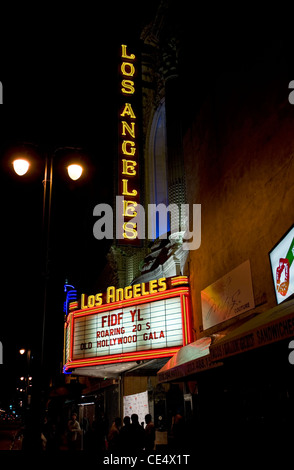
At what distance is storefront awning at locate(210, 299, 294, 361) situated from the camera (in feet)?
15.0

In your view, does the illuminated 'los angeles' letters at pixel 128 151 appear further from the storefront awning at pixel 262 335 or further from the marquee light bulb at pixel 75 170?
the storefront awning at pixel 262 335

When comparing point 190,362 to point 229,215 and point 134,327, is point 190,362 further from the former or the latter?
point 134,327

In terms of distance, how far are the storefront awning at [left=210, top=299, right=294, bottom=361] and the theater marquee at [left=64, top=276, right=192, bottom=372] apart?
6066mm

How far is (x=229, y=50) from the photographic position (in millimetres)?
10188

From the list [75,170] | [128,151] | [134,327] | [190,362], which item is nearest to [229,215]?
[190,362]

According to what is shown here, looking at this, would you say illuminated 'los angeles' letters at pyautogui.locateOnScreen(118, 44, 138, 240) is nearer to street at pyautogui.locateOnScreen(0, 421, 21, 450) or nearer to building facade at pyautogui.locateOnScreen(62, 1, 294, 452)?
building facade at pyautogui.locateOnScreen(62, 1, 294, 452)

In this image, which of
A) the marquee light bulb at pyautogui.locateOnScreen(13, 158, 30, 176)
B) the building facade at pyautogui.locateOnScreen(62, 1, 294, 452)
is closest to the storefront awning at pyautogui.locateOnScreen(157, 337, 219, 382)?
the building facade at pyautogui.locateOnScreen(62, 1, 294, 452)

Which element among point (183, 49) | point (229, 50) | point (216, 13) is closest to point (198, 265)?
point (229, 50)

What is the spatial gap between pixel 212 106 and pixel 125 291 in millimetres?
6810

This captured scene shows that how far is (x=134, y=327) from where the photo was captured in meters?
13.4

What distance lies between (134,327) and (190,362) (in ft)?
18.2

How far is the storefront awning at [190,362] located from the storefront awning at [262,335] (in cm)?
Answer: 109

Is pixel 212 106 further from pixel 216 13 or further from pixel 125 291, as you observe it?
pixel 125 291

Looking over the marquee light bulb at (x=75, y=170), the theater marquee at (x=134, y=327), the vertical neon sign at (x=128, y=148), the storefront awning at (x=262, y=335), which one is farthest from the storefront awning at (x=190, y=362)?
the vertical neon sign at (x=128, y=148)
